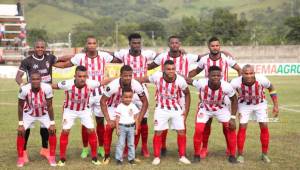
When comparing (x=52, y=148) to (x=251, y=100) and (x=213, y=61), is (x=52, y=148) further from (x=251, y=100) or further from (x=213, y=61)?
(x=251, y=100)

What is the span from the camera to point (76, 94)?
32.7 feet

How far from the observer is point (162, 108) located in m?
10.2

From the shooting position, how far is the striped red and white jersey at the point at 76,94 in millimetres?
9969

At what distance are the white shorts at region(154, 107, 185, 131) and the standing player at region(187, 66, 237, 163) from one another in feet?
1.26

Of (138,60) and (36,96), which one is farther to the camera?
(138,60)

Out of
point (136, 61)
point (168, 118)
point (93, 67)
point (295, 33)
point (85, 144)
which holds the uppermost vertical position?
point (295, 33)

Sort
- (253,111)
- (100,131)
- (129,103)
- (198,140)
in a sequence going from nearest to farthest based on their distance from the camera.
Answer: (129,103) < (198,140) < (253,111) < (100,131)

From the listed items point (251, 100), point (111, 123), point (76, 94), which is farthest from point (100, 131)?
point (251, 100)

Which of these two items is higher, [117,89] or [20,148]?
[117,89]

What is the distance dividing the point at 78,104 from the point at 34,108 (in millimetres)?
863

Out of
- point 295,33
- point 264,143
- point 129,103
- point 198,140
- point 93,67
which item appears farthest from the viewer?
point 295,33

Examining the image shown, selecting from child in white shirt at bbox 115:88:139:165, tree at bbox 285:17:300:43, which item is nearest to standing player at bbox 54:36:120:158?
child in white shirt at bbox 115:88:139:165

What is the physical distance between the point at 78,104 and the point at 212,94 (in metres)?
2.65

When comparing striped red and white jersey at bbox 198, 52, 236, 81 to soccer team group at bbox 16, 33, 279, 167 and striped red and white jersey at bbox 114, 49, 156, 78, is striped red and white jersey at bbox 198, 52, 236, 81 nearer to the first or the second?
soccer team group at bbox 16, 33, 279, 167
